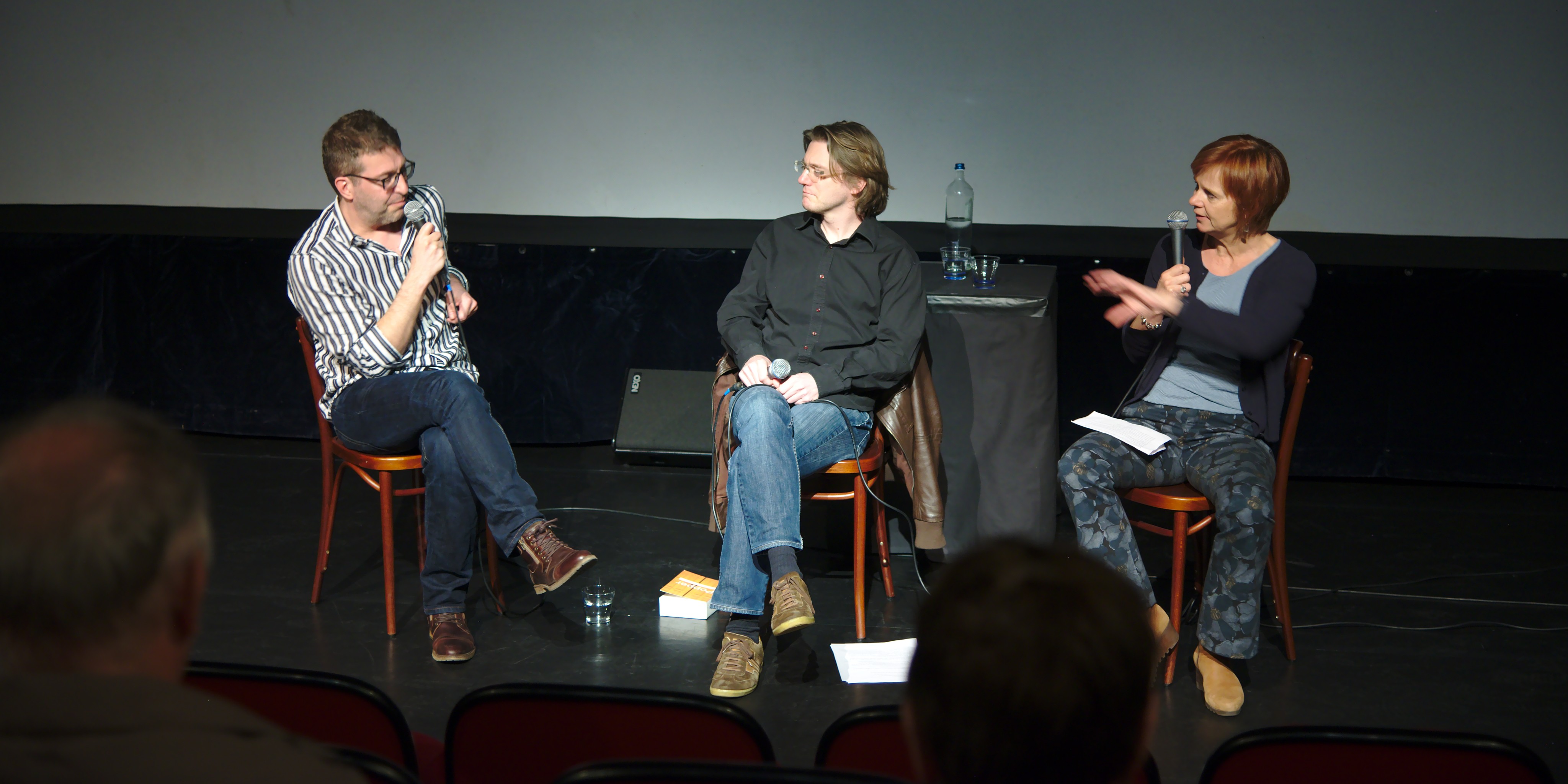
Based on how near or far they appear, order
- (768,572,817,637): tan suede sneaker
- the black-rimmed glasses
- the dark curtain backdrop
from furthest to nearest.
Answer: the dark curtain backdrop
the black-rimmed glasses
(768,572,817,637): tan suede sneaker

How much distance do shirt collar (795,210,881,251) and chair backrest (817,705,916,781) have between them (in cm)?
173

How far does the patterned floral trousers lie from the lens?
2.37 meters

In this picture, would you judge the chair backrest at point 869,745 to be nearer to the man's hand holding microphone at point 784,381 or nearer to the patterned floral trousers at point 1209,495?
the patterned floral trousers at point 1209,495

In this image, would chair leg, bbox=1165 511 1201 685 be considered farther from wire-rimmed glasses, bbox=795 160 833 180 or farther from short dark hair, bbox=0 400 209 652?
short dark hair, bbox=0 400 209 652

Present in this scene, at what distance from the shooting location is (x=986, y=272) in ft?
10.2

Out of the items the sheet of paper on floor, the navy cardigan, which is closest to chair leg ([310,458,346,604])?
the sheet of paper on floor

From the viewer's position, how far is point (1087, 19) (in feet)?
14.7

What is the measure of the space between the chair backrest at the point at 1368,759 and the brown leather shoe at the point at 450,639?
180 centimetres

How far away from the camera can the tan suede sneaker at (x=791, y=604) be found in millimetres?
2330

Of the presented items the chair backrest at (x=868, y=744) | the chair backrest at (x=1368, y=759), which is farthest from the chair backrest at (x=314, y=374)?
the chair backrest at (x=1368, y=759)

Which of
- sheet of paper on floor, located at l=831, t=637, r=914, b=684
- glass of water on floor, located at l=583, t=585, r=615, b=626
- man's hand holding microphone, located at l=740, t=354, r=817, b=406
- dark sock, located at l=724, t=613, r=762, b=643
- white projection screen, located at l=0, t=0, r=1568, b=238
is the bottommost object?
sheet of paper on floor, located at l=831, t=637, r=914, b=684

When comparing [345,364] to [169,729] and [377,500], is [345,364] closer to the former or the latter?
[377,500]

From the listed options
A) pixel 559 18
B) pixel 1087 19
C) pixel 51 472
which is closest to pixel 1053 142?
pixel 1087 19

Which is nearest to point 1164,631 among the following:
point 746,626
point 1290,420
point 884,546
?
point 1290,420
